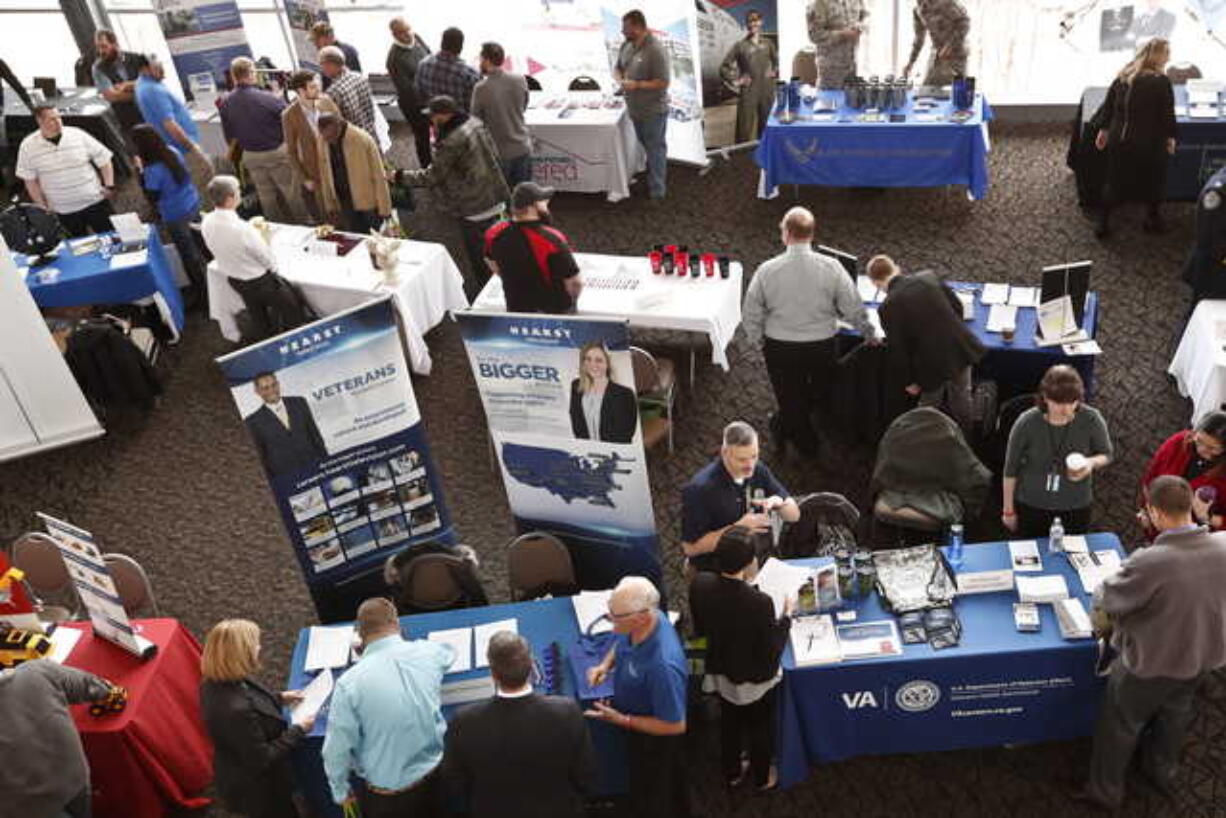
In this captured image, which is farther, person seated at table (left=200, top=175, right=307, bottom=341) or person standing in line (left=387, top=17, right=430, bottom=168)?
person standing in line (left=387, top=17, right=430, bottom=168)

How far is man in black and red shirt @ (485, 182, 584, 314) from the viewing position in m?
5.96

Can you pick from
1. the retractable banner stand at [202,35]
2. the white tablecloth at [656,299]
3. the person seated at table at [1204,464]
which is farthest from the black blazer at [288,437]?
the retractable banner stand at [202,35]

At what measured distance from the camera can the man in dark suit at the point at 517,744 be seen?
3.46m

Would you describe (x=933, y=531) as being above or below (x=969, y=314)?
below

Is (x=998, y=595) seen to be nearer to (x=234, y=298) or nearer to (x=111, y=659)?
(x=111, y=659)

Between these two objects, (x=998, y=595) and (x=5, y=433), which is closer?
(x=998, y=595)

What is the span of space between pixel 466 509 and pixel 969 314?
2980mm

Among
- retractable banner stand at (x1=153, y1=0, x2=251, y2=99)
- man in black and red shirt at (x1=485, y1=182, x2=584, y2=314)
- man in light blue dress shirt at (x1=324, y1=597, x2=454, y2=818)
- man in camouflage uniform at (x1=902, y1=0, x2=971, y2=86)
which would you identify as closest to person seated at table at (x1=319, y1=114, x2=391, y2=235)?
man in black and red shirt at (x1=485, y1=182, x2=584, y2=314)

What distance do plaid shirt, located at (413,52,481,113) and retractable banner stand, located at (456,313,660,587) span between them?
162 inches

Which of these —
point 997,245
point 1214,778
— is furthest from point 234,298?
point 1214,778

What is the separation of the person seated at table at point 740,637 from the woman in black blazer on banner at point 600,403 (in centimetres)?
87

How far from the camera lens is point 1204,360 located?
19.2 ft

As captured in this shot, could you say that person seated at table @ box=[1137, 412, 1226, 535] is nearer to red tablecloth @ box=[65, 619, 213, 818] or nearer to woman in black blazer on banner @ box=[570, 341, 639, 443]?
woman in black blazer on banner @ box=[570, 341, 639, 443]

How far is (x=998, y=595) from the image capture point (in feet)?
14.3
